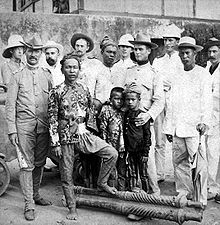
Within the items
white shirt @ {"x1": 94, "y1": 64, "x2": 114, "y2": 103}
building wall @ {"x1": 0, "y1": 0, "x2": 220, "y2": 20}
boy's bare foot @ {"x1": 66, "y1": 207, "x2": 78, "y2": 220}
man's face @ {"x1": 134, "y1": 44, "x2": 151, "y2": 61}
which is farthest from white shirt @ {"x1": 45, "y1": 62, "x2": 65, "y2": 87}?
building wall @ {"x1": 0, "y1": 0, "x2": 220, "y2": 20}

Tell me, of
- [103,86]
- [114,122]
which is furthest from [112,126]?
[103,86]

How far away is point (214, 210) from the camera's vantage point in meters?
5.21

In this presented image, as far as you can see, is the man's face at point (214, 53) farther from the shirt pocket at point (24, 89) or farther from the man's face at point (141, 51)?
the shirt pocket at point (24, 89)

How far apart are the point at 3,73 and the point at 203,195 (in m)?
3.37

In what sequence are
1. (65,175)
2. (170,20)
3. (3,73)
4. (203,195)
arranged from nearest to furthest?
(65,175), (203,195), (3,73), (170,20)

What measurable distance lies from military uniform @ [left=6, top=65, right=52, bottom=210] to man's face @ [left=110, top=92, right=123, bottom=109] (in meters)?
0.78

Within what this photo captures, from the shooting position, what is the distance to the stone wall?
8430mm

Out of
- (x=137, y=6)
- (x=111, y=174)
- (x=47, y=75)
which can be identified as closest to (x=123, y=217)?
(x=111, y=174)

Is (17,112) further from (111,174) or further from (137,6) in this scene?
(137,6)

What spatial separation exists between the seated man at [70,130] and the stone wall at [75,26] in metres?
3.80

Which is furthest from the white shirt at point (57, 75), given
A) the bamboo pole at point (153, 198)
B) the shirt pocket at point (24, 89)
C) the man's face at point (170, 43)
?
the bamboo pole at point (153, 198)

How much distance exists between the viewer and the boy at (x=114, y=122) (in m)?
5.06

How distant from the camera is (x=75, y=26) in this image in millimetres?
8852

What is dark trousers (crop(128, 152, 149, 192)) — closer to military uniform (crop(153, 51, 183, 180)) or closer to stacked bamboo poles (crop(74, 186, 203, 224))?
stacked bamboo poles (crop(74, 186, 203, 224))
